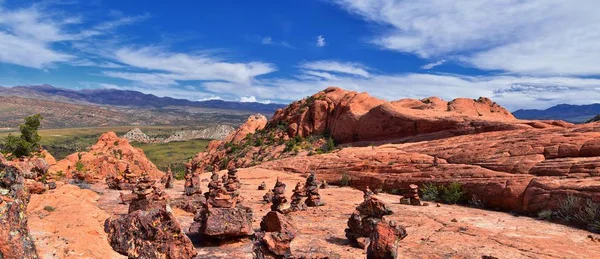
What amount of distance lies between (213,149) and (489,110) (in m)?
57.1

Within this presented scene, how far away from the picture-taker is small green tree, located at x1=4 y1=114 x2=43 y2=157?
50719 mm

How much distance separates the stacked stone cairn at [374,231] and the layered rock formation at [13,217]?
1010cm

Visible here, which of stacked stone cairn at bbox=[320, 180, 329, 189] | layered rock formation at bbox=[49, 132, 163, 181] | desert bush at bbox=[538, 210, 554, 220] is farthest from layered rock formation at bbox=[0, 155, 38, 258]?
layered rock formation at bbox=[49, 132, 163, 181]

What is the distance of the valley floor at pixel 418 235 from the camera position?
12219mm

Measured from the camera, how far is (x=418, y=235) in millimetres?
17156

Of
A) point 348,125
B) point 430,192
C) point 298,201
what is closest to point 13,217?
point 298,201

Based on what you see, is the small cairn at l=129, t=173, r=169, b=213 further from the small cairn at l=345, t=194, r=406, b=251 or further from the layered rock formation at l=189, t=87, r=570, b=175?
the layered rock formation at l=189, t=87, r=570, b=175

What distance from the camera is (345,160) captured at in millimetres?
41125

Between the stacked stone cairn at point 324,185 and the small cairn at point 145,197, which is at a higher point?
the small cairn at point 145,197

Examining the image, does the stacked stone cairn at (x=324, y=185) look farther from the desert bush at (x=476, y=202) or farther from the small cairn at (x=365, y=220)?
the small cairn at (x=365, y=220)

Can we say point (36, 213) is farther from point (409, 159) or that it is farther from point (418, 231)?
point (409, 159)

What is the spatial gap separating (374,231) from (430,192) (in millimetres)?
17818

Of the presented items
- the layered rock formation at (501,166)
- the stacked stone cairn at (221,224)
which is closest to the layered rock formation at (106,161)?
the layered rock formation at (501,166)

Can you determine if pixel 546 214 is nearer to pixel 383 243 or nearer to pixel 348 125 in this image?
pixel 383 243
